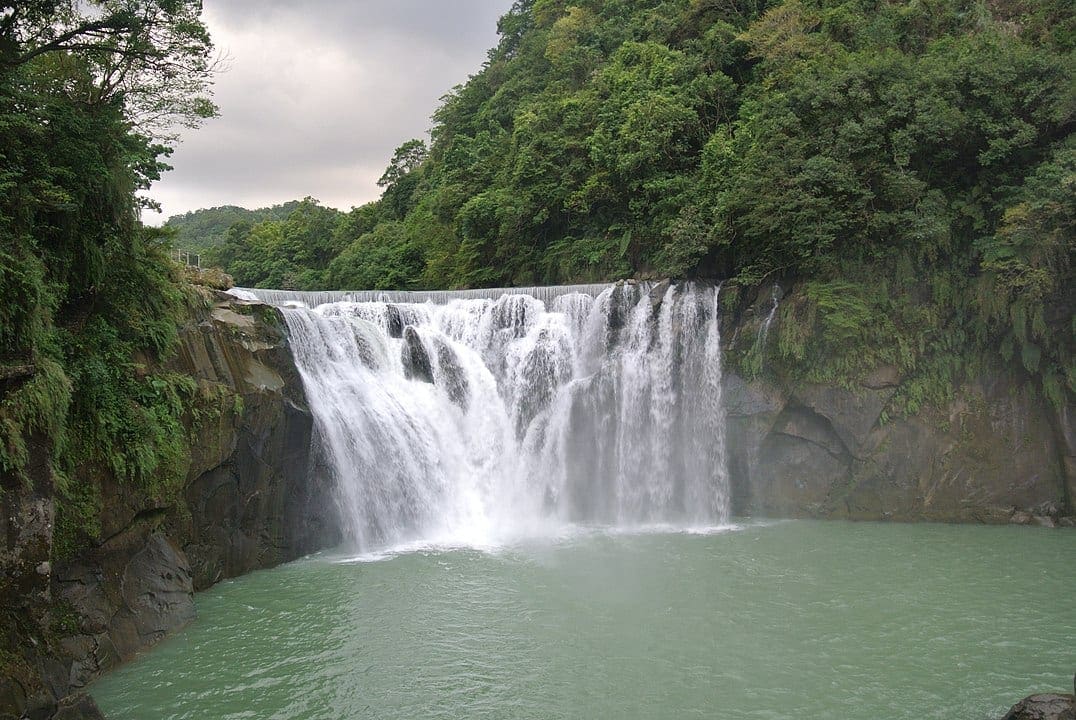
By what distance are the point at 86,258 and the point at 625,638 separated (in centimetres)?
814

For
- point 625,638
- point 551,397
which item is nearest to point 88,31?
point 625,638

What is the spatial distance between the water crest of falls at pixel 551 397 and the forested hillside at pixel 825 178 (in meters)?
2.08

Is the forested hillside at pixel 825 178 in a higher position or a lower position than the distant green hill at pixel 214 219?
lower

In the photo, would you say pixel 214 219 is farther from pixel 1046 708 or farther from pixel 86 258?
pixel 1046 708

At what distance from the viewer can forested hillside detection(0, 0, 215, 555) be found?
25.1 ft

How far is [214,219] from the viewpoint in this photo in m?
71.1

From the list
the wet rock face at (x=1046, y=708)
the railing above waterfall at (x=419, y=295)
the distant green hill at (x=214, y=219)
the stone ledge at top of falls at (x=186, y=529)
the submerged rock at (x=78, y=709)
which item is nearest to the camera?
the wet rock face at (x=1046, y=708)

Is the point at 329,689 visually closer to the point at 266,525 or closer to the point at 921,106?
the point at 266,525

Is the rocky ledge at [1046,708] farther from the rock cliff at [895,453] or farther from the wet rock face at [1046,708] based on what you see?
the rock cliff at [895,453]

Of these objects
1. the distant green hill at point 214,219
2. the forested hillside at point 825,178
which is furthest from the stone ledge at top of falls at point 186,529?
→ the distant green hill at point 214,219

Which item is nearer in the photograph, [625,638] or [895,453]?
[625,638]

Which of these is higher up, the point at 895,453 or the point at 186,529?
the point at 895,453

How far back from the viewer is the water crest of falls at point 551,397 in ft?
53.7

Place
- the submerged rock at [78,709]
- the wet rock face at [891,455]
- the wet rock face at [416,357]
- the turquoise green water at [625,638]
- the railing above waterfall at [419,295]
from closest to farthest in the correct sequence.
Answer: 1. the submerged rock at [78,709]
2. the turquoise green water at [625,638]
3. the wet rock face at [891,455]
4. the wet rock face at [416,357]
5. the railing above waterfall at [419,295]
